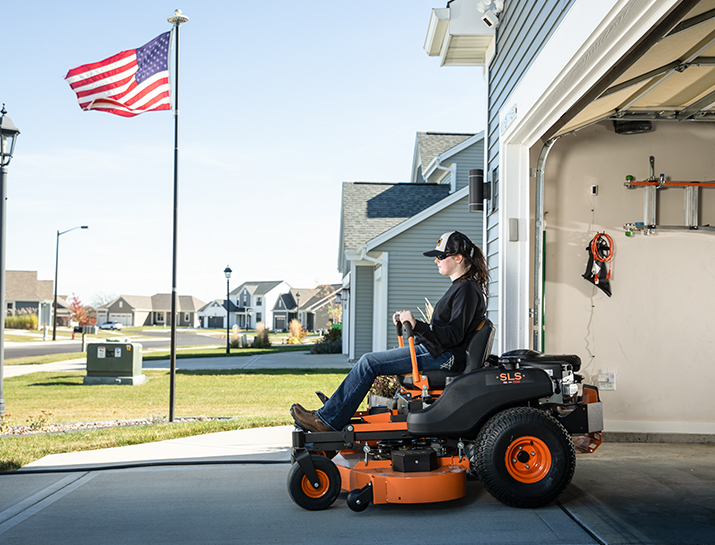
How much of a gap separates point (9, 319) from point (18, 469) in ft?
188

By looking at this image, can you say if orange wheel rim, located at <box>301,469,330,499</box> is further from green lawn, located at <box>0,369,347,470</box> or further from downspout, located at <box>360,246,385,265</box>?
downspout, located at <box>360,246,385,265</box>

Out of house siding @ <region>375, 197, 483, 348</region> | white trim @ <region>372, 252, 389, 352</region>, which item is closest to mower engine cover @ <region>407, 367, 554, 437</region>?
white trim @ <region>372, 252, 389, 352</region>

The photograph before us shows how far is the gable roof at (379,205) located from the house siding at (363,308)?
1.11 meters

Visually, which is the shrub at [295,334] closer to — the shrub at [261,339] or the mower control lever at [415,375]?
the shrub at [261,339]

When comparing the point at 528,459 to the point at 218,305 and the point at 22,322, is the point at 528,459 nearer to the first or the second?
the point at 22,322

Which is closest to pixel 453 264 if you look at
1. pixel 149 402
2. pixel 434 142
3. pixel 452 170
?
pixel 149 402

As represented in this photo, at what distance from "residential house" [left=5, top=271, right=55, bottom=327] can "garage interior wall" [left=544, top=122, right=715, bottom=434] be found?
64.1m

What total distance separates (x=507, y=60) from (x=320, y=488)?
4408 mm

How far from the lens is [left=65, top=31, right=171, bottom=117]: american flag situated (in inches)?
343

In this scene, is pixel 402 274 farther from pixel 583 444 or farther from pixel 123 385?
pixel 583 444

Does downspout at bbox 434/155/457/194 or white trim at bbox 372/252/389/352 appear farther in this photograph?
downspout at bbox 434/155/457/194

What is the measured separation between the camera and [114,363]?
14281mm

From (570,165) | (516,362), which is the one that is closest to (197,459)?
(516,362)

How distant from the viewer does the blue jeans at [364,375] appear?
4.15 meters
